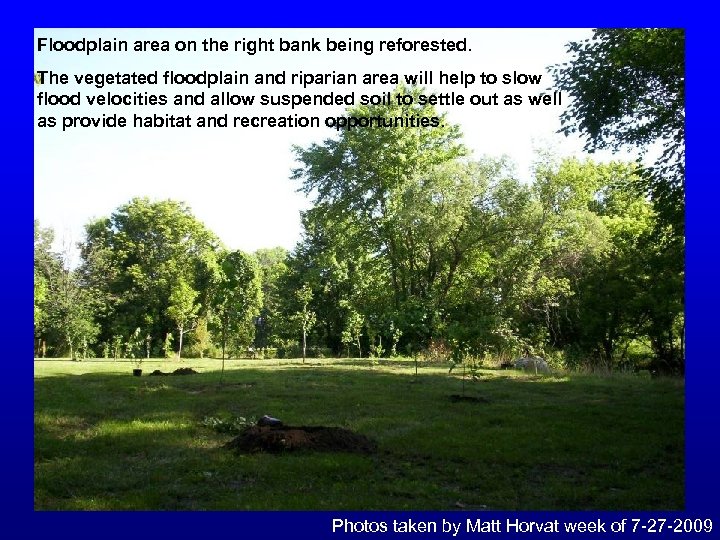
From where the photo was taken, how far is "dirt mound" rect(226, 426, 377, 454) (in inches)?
370

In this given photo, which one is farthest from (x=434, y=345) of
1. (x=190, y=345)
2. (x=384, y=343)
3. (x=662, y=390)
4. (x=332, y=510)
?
(x=332, y=510)

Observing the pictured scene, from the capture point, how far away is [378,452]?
9594 millimetres

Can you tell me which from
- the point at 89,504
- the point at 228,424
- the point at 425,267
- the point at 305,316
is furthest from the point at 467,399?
the point at 425,267

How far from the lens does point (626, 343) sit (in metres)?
31.1

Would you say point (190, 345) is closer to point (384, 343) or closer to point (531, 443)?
point (384, 343)

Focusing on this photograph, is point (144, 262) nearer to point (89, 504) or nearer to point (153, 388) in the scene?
point (153, 388)

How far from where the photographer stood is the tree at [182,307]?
36.0 meters

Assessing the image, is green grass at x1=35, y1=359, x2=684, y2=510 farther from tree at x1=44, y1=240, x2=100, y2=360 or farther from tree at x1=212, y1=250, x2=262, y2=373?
tree at x1=44, y1=240, x2=100, y2=360

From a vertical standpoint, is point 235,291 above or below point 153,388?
above

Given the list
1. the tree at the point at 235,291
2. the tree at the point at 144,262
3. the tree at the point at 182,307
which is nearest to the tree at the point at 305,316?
the tree at the point at 235,291

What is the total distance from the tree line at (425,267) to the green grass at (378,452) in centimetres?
451

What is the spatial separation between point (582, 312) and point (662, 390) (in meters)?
14.8

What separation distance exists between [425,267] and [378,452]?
91.8 ft

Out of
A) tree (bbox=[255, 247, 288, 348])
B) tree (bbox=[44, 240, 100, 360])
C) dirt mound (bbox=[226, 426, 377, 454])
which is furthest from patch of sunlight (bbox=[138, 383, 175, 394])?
tree (bbox=[255, 247, 288, 348])
